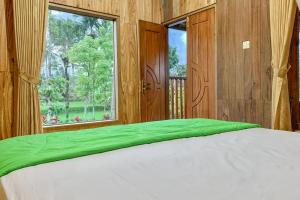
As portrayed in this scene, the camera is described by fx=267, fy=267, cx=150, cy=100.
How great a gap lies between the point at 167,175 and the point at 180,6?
412 centimetres

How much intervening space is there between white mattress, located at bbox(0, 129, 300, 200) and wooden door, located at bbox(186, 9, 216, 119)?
2.74 m

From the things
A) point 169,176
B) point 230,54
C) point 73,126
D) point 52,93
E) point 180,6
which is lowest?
point 73,126

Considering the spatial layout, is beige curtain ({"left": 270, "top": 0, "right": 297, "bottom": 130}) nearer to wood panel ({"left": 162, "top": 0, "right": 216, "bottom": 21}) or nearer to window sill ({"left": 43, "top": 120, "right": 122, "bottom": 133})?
wood panel ({"left": 162, "top": 0, "right": 216, "bottom": 21})

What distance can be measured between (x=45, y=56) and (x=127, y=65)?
1.31 metres

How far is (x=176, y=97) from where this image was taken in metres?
5.65

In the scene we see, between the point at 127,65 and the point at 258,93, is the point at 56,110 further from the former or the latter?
the point at 258,93

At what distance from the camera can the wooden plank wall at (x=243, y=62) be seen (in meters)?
3.32

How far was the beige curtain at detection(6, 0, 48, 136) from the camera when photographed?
329 cm

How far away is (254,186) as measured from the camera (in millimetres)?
875

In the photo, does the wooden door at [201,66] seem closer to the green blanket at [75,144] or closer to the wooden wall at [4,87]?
the green blanket at [75,144]

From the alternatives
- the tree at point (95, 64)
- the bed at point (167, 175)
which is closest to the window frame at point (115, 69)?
the tree at point (95, 64)

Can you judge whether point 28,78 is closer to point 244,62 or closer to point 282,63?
point 244,62

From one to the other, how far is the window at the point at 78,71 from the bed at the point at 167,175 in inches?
113

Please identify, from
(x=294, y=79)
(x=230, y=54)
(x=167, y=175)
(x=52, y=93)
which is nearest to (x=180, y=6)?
(x=230, y=54)
